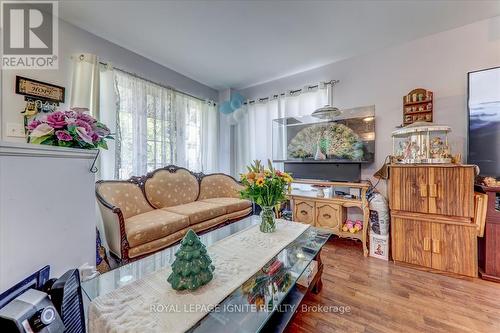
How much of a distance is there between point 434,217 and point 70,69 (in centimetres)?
385

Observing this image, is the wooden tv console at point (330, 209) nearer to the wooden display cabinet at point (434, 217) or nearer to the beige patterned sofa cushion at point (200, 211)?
the wooden display cabinet at point (434, 217)

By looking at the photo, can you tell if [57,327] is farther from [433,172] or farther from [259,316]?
[433,172]

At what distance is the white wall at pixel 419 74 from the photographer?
6.59 feet

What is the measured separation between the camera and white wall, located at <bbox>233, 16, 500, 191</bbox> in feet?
6.59

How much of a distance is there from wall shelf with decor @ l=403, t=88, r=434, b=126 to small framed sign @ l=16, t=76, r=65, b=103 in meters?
3.65

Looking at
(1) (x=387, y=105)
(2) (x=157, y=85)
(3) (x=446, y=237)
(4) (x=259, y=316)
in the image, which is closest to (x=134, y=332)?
(4) (x=259, y=316)

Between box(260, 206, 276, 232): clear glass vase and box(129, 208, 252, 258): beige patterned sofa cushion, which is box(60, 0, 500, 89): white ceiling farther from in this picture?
box(129, 208, 252, 258): beige patterned sofa cushion

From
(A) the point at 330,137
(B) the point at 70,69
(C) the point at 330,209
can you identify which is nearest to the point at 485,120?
(A) the point at 330,137

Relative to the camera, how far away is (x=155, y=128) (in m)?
2.75

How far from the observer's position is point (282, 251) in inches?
54.0

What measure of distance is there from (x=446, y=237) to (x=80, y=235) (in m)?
2.74

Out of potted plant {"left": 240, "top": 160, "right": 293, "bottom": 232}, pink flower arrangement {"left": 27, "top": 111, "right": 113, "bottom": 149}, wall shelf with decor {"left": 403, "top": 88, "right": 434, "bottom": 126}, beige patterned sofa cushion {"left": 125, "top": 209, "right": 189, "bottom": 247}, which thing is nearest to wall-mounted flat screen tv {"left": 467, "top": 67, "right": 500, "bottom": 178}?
wall shelf with decor {"left": 403, "top": 88, "right": 434, "bottom": 126}

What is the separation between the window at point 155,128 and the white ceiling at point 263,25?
0.48 meters

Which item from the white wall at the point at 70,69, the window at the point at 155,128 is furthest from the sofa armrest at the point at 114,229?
the white wall at the point at 70,69
